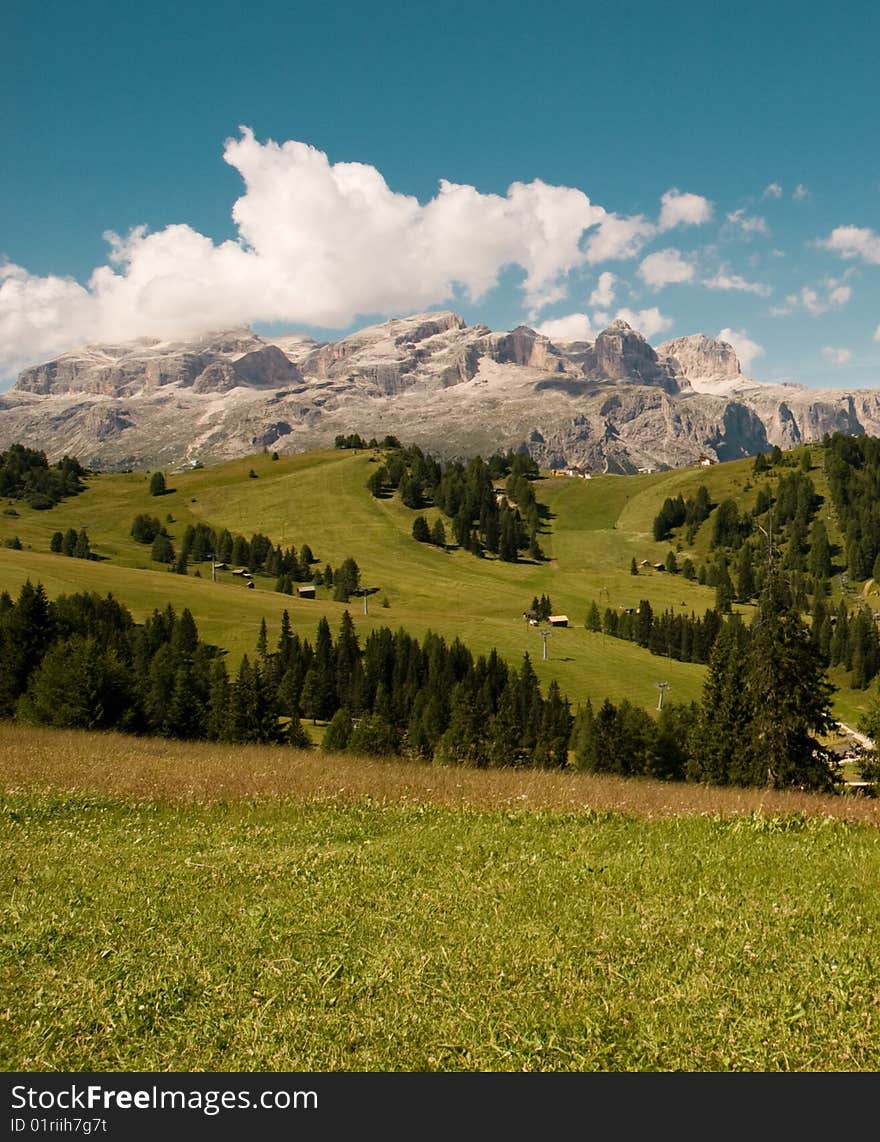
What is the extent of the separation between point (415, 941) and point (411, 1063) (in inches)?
109

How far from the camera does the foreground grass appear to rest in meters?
7.98

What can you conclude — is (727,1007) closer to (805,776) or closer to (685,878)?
(685,878)

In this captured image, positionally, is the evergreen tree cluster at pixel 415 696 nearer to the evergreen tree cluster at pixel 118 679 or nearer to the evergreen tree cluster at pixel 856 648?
the evergreen tree cluster at pixel 118 679

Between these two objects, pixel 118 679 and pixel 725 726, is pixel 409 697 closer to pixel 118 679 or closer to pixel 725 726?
pixel 118 679

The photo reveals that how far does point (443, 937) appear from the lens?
1051 centimetres

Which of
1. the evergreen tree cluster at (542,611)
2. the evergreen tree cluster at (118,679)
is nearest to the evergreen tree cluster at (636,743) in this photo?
the evergreen tree cluster at (118,679)

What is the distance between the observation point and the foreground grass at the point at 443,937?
798 cm

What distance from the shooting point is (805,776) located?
4778 centimetres

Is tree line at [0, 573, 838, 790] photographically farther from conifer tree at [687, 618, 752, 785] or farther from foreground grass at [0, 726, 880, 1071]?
foreground grass at [0, 726, 880, 1071]

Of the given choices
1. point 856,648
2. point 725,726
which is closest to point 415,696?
point 725,726

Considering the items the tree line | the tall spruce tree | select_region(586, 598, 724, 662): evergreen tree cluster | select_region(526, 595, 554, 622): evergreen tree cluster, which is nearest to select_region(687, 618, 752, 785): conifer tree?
the tree line

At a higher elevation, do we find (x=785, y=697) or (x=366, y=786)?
(x=366, y=786)
